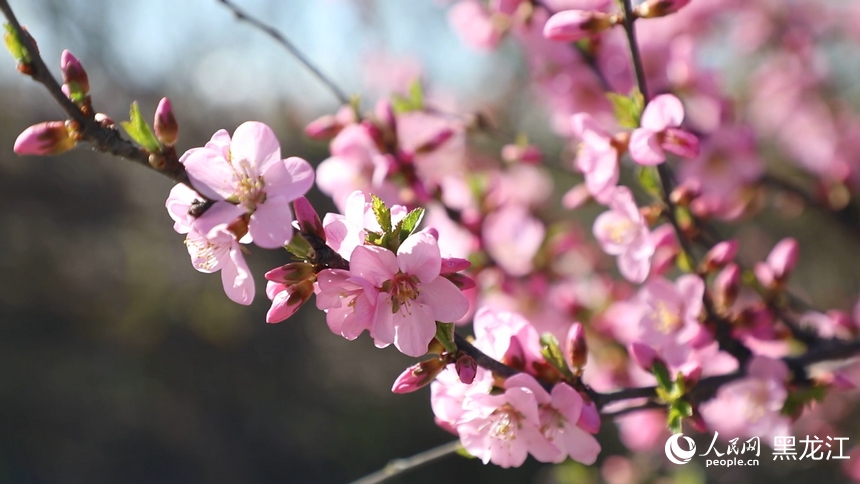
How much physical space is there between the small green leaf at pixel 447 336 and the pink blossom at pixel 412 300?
0.09ft

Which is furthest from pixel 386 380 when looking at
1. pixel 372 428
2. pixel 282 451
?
pixel 282 451

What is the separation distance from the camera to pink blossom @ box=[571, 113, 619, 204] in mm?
1188

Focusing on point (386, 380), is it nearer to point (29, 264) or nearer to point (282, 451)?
point (282, 451)

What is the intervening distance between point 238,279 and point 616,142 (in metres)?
0.74

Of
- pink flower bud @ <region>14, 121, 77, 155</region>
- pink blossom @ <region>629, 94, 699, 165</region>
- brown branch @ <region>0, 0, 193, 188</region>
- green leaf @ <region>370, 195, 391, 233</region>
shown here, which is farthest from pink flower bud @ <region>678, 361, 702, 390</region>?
pink flower bud @ <region>14, 121, 77, 155</region>

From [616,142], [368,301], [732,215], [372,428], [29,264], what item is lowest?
[372,428]

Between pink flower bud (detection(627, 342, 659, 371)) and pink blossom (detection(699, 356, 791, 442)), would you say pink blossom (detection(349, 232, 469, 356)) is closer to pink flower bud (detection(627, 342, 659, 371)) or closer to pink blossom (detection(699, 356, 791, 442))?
pink flower bud (detection(627, 342, 659, 371))

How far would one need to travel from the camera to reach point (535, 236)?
191 cm

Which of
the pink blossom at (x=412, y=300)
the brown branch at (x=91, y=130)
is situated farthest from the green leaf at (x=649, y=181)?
the brown branch at (x=91, y=130)

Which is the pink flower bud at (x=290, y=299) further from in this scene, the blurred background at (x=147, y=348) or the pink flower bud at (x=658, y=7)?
the blurred background at (x=147, y=348)

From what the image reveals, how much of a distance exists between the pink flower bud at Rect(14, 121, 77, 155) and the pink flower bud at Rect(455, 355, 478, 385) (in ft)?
1.80

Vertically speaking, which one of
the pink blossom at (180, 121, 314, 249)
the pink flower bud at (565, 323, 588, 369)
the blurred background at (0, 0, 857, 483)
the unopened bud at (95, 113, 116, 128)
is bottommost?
the blurred background at (0, 0, 857, 483)

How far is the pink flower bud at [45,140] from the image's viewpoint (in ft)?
2.40

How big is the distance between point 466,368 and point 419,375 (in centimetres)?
8
